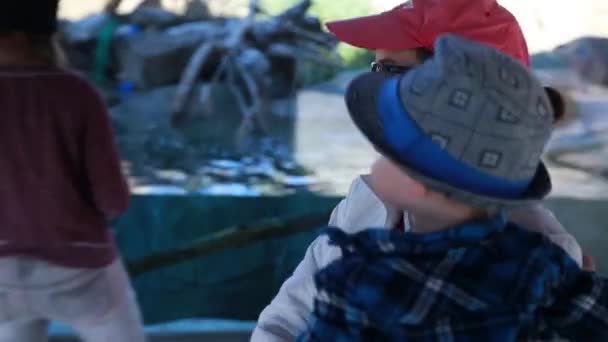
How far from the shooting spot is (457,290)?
0.84 meters

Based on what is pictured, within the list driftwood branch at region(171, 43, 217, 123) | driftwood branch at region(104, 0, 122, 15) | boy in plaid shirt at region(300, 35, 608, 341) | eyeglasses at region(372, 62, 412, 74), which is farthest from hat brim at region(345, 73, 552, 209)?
driftwood branch at region(104, 0, 122, 15)

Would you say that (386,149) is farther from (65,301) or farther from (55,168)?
(65,301)

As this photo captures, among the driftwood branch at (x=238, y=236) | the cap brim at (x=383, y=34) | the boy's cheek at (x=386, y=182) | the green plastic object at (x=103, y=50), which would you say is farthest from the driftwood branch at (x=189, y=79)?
the boy's cheek at (x=386, y=182)

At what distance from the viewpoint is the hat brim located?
2.81 feet

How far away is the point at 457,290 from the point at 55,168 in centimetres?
119

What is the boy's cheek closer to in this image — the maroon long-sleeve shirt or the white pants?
the maroon long-sleeve shirt

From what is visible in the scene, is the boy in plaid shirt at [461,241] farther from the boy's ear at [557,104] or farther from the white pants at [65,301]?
the white pants at [65,301]

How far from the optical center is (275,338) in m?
1.13

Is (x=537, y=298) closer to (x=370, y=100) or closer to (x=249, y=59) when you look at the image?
(x=370, y=100)

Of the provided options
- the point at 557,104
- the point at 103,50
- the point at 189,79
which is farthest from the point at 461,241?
the point at 103,50

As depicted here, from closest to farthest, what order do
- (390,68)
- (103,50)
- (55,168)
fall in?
(390,68) < (55,168) < (103,50)

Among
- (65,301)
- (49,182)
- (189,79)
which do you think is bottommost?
(65,301)

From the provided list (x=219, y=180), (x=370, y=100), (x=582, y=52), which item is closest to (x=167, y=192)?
(x=219, y=180)

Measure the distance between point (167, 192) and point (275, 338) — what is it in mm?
1711
